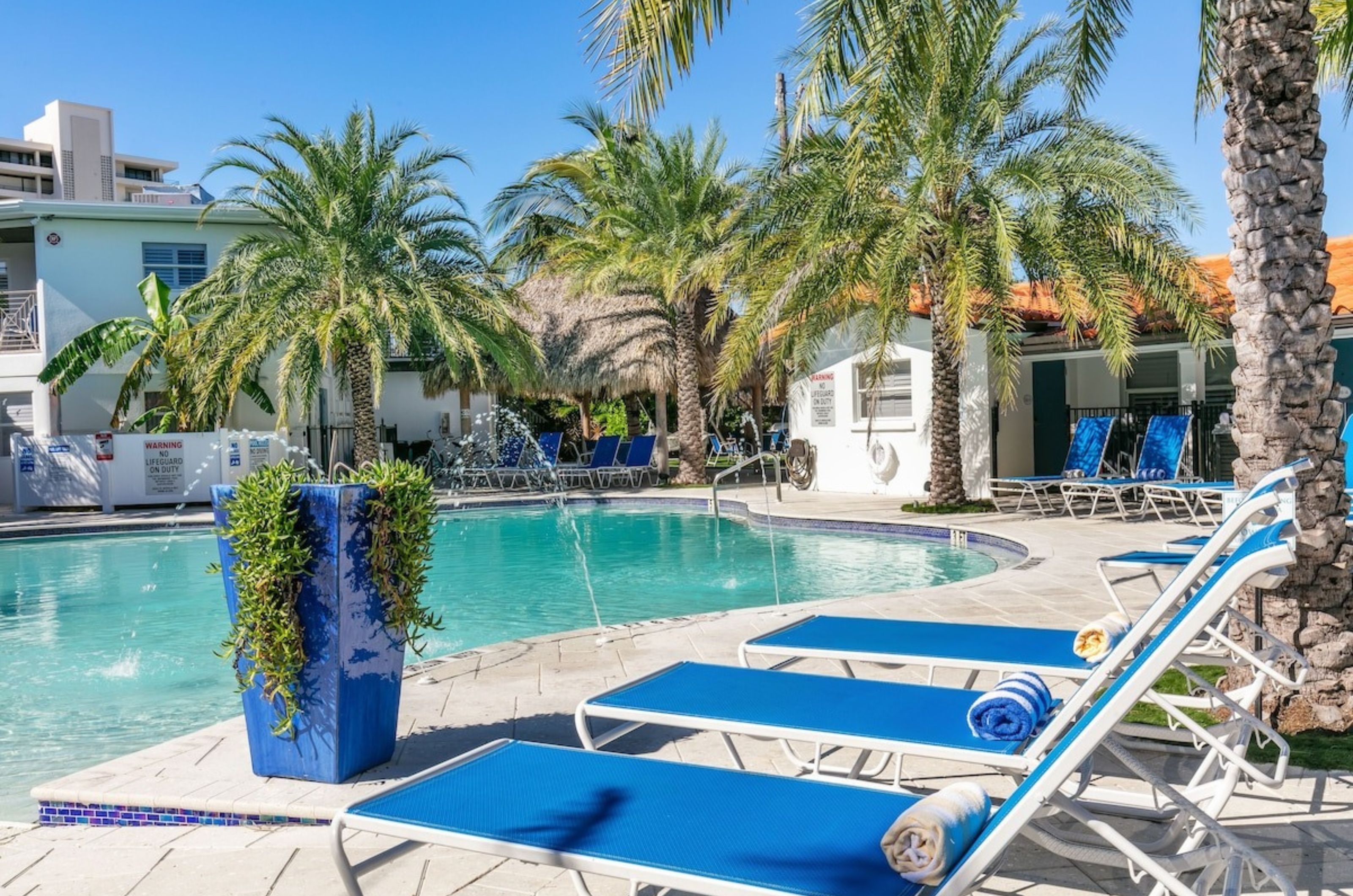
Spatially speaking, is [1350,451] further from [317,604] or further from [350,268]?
[350,268]

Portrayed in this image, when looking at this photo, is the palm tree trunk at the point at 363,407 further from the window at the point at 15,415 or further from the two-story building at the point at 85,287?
the window at the point at 15,415

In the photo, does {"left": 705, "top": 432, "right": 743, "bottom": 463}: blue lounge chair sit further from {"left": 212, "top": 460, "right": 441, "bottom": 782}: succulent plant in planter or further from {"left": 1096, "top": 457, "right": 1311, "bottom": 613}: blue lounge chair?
{"left": 212, "top": 460, "right": 441, "bottom": 782}: succulent plant in planter

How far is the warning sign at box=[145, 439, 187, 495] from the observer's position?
793 inches

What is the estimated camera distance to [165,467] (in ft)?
66.4

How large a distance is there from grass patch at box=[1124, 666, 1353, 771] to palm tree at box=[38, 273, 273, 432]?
19671mm

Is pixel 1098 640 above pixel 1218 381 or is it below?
below

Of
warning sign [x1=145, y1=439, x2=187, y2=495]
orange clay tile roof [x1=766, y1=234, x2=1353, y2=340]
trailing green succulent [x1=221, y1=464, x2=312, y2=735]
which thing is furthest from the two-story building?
trailing green succulent [x1=221, y1=464, x2=312, y2=735]

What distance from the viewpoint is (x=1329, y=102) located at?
1220cm

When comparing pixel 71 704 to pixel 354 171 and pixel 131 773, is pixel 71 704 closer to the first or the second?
pixel 131 773

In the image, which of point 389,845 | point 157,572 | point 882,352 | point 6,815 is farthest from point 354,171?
point 389,845

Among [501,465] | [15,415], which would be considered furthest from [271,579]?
[15,415]

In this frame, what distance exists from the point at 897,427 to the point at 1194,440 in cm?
455

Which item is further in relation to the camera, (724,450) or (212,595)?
(724,450)

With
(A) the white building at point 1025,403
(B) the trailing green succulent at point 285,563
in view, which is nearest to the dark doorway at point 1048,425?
(A) the white building at point 1025,403
